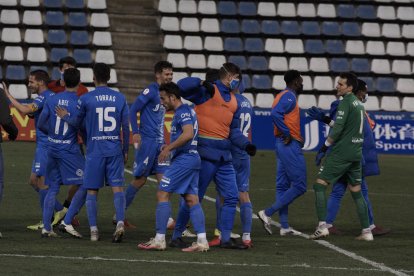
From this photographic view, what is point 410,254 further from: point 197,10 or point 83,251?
point 197,10

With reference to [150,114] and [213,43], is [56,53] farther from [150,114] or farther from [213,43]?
[150,114]

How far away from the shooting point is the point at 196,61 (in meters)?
30.4

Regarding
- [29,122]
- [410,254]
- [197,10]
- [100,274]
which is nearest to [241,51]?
[197,10]

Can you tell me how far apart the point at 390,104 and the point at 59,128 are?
65.4 feet

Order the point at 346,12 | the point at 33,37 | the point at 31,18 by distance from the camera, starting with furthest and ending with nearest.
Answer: the point at 346,12 → the point at 31,18 → the point at 33,37

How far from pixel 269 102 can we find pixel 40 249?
774 inches

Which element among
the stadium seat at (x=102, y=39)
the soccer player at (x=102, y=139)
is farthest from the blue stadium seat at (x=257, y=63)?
the soccer player at (x=102, y=139)

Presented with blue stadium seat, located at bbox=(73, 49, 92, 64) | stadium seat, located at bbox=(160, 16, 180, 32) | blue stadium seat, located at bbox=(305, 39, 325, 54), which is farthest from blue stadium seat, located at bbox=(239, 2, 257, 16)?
blue stadium seat, located at bbox=(73, 49, 92, 64)

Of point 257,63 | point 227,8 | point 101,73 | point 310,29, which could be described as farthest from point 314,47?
point 101,73

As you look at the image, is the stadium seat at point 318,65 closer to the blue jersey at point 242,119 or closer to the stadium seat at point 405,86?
the stadium seat at point 405,86

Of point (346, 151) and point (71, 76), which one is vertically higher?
point (71, 76)

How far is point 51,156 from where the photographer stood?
39.1ft

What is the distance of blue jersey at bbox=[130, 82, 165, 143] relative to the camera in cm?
1292

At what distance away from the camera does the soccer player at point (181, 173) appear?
1045 cm
